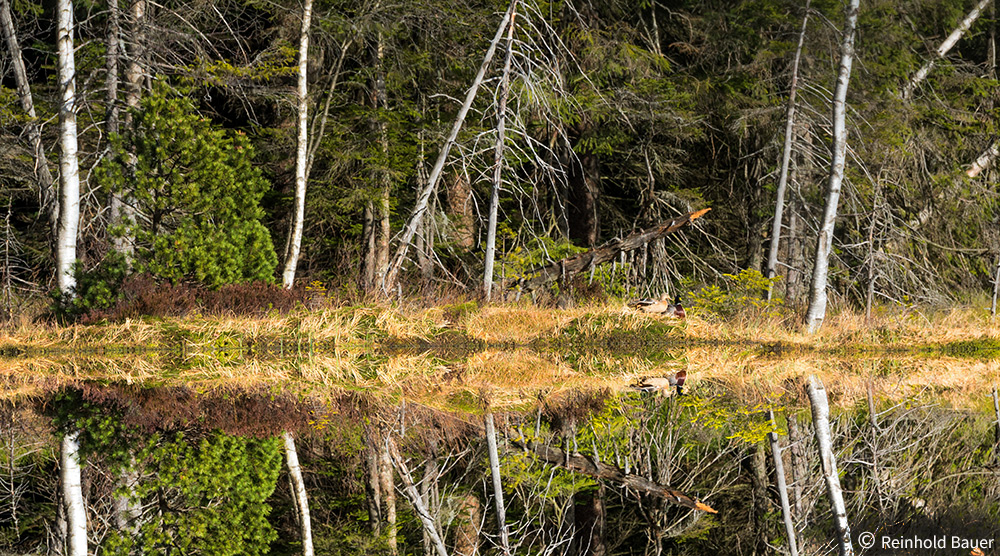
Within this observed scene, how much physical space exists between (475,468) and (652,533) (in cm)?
215

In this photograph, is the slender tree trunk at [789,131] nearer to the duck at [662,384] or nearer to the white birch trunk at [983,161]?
the duck at [662,384]

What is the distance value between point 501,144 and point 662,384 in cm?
502

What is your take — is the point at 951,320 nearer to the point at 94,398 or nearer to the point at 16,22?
the point at 94,398

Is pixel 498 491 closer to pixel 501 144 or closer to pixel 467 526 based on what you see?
pixel 467 526

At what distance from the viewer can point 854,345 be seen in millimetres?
14391

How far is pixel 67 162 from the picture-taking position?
1384cm

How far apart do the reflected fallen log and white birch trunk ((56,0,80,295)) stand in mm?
8144

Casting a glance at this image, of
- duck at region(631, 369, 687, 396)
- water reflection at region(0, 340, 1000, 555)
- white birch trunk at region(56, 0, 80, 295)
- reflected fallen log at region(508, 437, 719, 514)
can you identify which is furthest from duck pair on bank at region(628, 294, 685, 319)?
white birch trunk at region(56, 0, 80, 295)

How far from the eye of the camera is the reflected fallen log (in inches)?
347

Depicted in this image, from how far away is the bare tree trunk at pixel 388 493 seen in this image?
796 centimetres

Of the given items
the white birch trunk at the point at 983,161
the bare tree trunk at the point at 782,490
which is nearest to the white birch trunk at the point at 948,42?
the white birch trunk at the point at 983,161

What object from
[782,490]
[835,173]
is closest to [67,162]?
[782,490]

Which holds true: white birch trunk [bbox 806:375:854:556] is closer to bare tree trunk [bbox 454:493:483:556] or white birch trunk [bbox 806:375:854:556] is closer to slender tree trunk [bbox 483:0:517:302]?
bare tree trunk [bbox 454:493:483:556]

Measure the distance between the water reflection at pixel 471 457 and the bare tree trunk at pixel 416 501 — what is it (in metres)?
0.03
